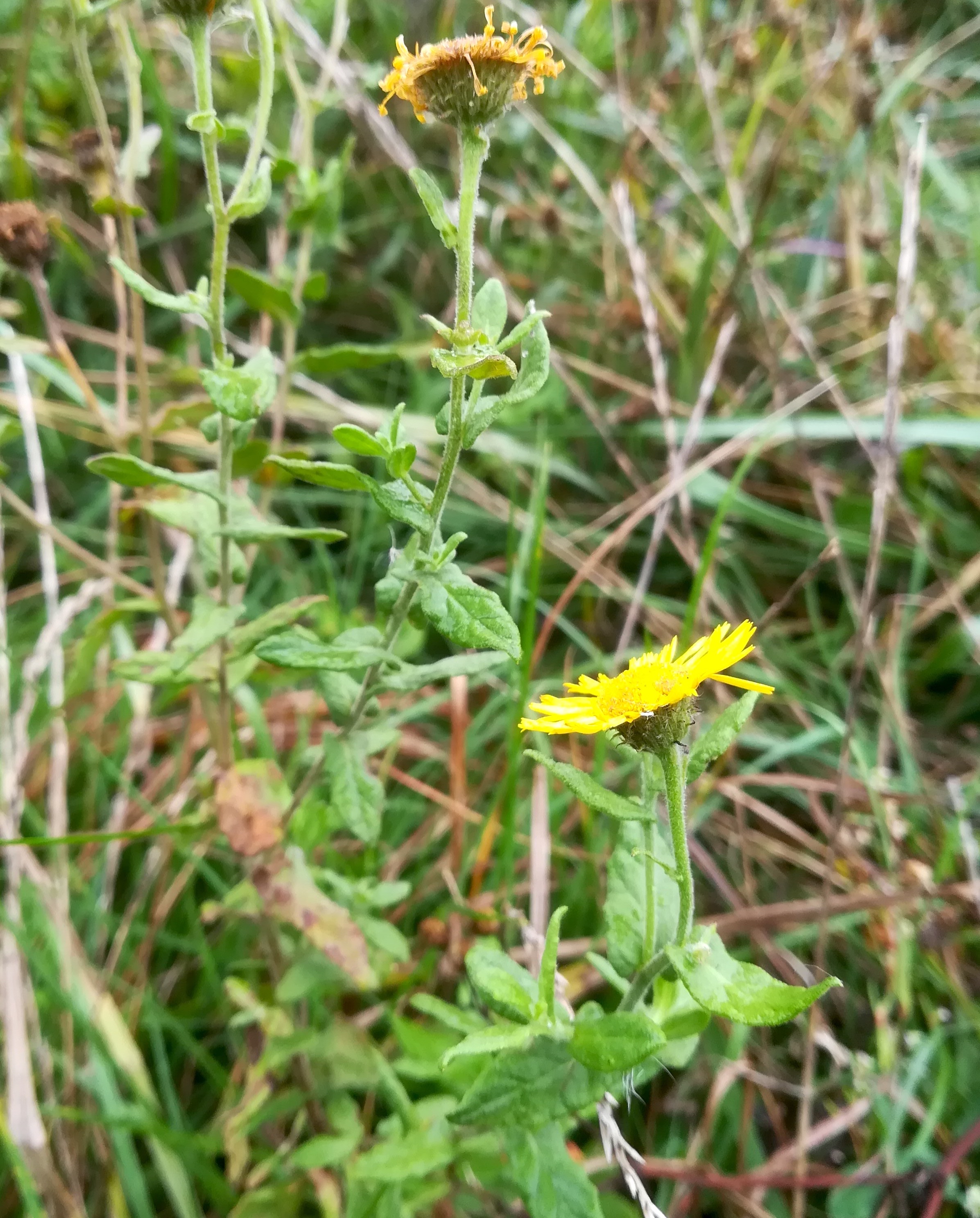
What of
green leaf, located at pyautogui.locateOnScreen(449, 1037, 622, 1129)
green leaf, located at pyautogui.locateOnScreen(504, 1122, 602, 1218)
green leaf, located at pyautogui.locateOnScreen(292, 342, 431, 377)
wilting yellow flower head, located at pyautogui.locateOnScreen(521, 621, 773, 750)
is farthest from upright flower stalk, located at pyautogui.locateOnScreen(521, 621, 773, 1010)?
green leaf, located at pyautogui.locateOnScreen(292, 342, 431, 377)

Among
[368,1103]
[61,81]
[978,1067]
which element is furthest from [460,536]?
[61,81]

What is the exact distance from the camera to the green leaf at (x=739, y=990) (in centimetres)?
67

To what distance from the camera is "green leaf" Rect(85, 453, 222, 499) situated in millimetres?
948

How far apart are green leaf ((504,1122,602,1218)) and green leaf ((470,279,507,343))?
0.80 m

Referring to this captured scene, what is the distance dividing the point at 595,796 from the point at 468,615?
195 millimetres

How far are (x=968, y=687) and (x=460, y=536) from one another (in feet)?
4.74

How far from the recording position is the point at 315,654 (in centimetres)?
90

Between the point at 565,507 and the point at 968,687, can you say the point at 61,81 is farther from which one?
the point at 968,687

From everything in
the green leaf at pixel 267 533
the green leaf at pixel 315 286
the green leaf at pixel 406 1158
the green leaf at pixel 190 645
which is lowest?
the green leaf at pixel 406 1158

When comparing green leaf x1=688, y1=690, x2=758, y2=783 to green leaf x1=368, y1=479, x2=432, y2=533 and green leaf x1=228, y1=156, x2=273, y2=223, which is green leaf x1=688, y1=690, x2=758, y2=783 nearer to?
green leaf x1=368, y1=479, x2=432, y2=533

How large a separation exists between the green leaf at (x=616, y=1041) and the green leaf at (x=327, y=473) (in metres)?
0.53

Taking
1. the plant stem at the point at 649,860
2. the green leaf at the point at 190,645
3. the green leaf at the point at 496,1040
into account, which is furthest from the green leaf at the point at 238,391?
the green leaf at the point at 496,1040

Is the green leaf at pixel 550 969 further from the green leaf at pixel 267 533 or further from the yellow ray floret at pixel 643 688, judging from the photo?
the green leaf at pixel 267 533

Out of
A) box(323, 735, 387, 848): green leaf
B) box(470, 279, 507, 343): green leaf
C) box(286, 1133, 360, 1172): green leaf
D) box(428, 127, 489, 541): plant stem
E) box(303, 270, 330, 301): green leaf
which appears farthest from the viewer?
box(303, 270, 330, 301): green leaf
